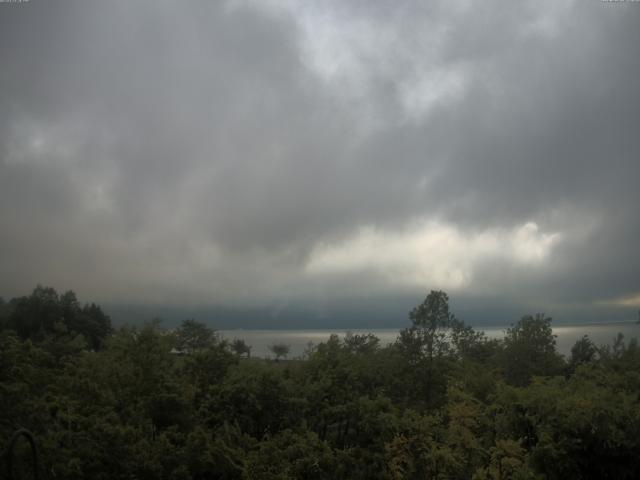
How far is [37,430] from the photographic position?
13297 millimetres

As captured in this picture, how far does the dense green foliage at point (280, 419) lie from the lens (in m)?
14.1

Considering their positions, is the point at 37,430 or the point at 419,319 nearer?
the point at 37,430

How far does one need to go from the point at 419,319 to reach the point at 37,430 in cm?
2314

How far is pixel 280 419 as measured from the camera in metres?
18.5

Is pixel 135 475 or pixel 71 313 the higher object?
pixel 71 313

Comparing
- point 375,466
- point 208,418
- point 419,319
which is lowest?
point 375,466

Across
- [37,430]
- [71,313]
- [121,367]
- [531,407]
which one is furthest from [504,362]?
[71,313]

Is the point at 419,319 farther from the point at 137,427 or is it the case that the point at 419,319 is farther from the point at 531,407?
the point at 137,427

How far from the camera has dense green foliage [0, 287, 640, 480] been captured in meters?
14.1

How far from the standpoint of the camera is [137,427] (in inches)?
625

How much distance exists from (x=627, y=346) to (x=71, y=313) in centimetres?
6741

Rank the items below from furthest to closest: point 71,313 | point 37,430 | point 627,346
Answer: point 71,313, point 627,346, point 37,430

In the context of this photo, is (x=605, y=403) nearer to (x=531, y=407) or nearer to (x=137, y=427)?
(x=531, y=407)

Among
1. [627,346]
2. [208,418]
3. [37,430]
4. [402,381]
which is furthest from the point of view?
[627,346]
